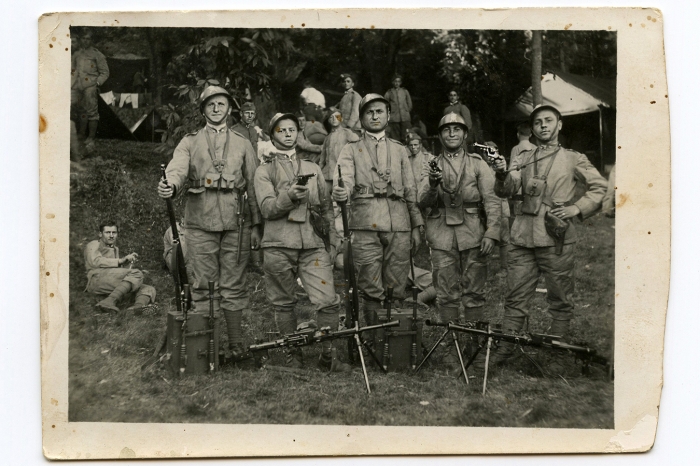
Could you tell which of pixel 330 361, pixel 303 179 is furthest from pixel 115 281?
pixel 330 361

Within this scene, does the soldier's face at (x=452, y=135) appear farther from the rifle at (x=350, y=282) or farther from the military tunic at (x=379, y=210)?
the rifle at (x=350, y=282)

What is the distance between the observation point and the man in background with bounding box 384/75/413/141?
15.0 feet

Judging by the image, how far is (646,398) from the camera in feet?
14.5

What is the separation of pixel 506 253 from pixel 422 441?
1.42 m

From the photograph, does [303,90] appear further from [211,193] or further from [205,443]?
[205,443]

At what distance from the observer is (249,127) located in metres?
4.61

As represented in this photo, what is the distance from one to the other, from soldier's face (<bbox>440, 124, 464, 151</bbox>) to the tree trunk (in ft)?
1.81

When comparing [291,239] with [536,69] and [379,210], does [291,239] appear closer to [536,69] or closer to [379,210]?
[379,210]

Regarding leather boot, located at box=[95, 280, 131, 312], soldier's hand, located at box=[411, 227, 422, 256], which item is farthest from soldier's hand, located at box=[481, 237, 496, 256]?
leather boot, located at box=[95, 280, 131, 312]

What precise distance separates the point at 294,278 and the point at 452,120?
1.57 metres

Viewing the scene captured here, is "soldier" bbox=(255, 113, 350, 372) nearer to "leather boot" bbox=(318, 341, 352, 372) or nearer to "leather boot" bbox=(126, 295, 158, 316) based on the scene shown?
"leather boot" bbox=(318, 341, 352, 372)

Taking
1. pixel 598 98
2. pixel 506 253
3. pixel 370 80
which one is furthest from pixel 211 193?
pixel 598 98

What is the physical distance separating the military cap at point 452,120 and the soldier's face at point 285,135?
1.03 m

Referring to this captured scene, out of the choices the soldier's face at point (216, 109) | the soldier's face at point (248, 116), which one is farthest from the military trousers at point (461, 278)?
the soldier's face at point (216, 109)
